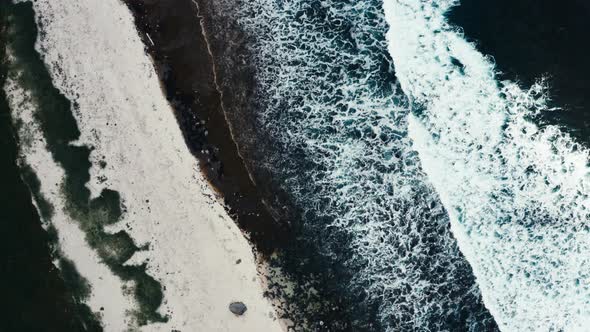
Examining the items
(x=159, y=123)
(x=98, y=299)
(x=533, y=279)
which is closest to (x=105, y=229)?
(x=98, y=299)

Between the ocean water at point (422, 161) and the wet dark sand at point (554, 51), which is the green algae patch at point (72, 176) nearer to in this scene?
the ocean water at point (422, 161)

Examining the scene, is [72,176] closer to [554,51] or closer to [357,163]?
[357,163]

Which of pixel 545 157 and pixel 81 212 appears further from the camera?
pixel 545 157

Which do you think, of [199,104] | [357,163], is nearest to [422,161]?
[357,163]

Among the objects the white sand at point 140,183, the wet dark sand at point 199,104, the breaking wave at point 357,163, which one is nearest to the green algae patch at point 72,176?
the white sand at point 140,183

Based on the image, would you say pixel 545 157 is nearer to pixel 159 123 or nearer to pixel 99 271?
pixel 159 123

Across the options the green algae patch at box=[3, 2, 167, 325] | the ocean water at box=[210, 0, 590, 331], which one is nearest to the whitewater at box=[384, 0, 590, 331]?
the ocean water at box=[210, 0, 590, 331]
